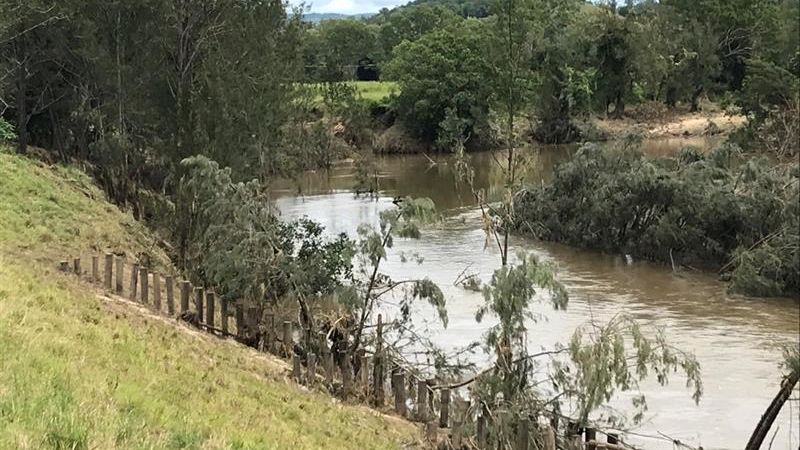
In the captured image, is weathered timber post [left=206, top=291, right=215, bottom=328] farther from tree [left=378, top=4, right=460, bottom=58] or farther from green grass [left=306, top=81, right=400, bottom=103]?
tree [left=378, top=4, right=460, bottom=58]

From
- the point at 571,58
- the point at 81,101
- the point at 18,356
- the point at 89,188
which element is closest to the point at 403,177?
the point at 571,58

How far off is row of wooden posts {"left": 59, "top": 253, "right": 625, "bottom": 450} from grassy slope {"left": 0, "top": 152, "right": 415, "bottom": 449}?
19.9 inches

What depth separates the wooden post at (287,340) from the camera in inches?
579

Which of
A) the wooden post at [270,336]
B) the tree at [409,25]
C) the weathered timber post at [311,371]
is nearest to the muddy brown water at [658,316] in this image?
the wooden post at [270,336]

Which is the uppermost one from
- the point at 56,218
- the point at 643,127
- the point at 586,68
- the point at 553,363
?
the point at 586,68

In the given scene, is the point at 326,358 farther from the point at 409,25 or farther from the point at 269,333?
the point at 409,25

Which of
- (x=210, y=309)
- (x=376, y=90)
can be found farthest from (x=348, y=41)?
(x=210, y=309)

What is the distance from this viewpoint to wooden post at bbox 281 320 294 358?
1470 cm

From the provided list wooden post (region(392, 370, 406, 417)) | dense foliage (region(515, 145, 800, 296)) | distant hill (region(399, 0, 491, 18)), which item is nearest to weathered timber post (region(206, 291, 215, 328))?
wooden post (region(392, 370, 406, 417))

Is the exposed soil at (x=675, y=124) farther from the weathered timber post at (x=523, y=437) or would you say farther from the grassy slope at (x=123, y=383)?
the weathered timber post at (x=523, y=437)

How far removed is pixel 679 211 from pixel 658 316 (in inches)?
238

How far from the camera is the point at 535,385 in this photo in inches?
495

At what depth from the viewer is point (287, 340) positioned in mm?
14891

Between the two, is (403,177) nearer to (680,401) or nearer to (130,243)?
(130,243)
